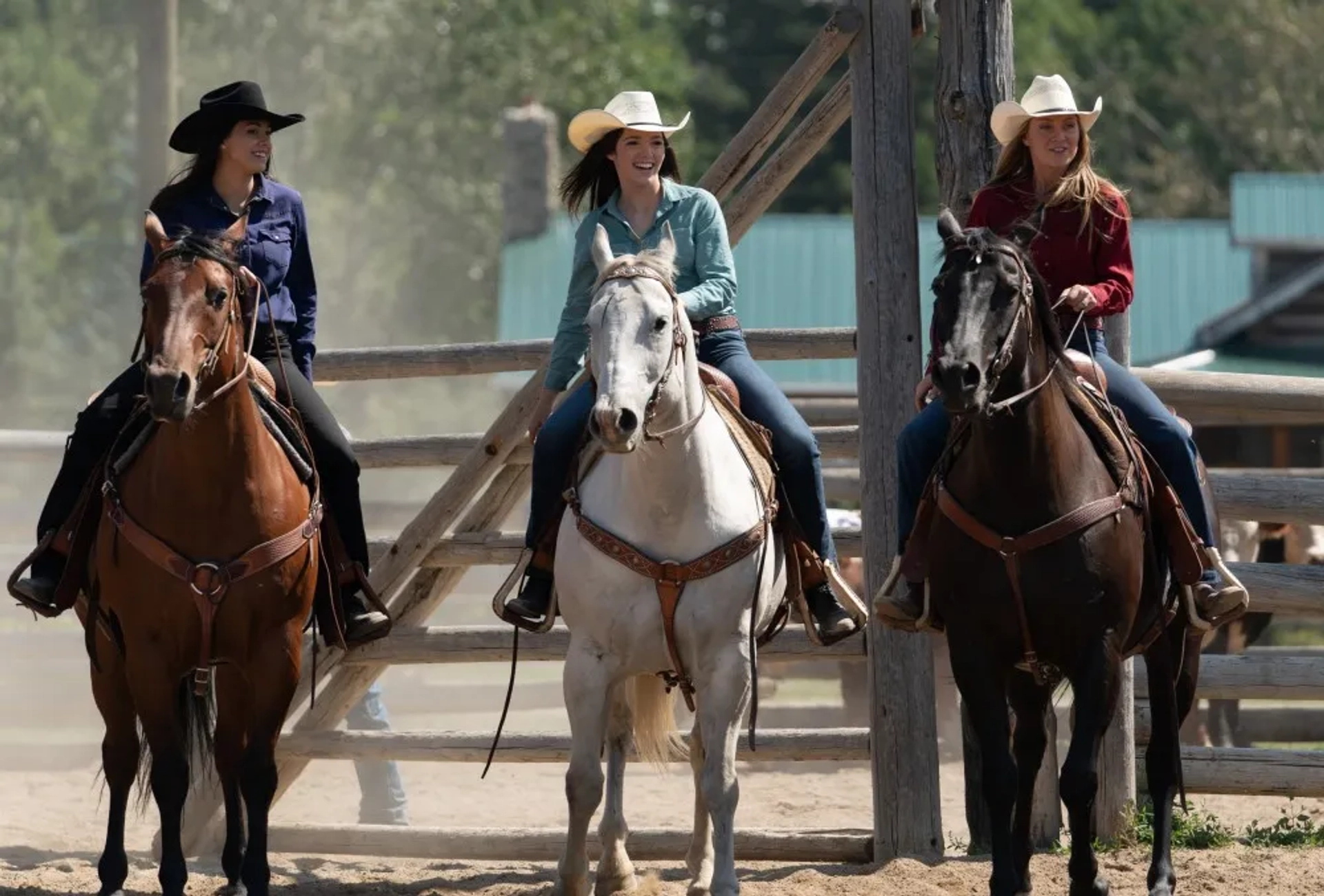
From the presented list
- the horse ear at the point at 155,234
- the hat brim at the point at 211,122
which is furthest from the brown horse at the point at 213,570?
the hat brim at the point at 211,122

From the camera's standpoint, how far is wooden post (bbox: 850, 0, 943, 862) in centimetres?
798

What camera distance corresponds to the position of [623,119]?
703cm

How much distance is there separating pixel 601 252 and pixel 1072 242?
5.49ft

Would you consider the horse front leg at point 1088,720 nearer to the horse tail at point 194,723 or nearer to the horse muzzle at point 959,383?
the horse muzzle at point 959,383

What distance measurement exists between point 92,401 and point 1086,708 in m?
3.46

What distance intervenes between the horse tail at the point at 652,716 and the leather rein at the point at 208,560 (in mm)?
1372

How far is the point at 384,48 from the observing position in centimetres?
4350

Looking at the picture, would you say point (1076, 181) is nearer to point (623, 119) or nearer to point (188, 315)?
point (623, 119)

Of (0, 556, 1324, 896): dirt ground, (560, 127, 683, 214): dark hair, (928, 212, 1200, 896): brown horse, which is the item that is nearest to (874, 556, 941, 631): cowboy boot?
(928, 212, 1200, 896): brown horse

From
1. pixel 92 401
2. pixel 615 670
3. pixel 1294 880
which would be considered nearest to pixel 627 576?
pixel 615 670

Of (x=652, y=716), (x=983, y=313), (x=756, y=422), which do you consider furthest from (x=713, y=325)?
(x=652, y=716)

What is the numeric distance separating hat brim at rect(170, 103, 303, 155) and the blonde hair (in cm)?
245

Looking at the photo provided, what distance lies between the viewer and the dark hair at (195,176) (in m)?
7.11

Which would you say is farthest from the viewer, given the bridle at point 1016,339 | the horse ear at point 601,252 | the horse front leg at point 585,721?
the horse front leg at point 585,721
